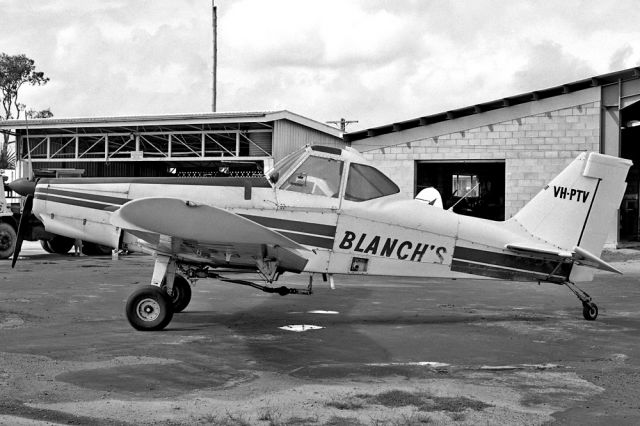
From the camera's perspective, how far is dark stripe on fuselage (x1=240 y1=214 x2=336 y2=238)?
349 inches

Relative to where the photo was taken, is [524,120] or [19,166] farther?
[19,166]

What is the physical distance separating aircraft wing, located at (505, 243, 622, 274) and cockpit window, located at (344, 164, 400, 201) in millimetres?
1913

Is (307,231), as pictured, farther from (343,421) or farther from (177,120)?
(177,120)

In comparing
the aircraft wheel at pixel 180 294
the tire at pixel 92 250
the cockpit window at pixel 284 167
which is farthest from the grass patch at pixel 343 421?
the tire at pixel 92 250

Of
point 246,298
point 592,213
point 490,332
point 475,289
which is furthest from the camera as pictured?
point 475,289

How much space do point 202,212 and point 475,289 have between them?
8.30 meters

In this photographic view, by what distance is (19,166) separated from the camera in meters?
31.0

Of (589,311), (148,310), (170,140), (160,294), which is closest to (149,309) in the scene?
(148,310)

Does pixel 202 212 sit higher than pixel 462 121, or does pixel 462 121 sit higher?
pixel 462 121

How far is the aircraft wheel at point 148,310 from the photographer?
341 inches

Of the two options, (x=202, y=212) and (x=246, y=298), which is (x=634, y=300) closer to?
(x=246, y=298)

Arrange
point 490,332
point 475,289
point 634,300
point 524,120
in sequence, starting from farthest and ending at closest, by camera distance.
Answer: point 524,120 → point 475,289 → point 634,300 → point 490,332

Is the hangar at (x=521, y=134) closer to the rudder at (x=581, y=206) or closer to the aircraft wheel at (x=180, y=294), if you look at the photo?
the rudder at (x=581, y=206)

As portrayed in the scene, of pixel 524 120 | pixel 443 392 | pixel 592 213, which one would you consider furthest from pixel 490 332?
pixel 524 120
